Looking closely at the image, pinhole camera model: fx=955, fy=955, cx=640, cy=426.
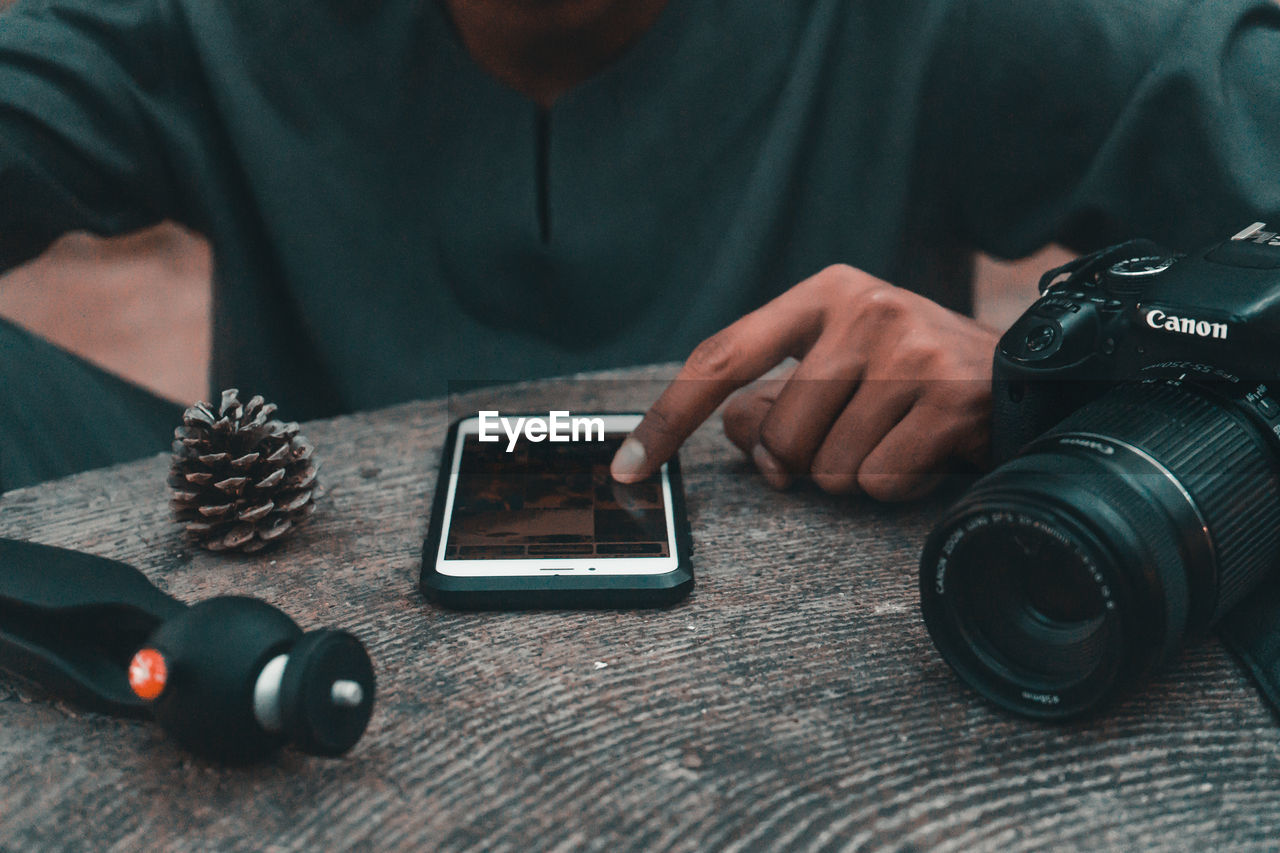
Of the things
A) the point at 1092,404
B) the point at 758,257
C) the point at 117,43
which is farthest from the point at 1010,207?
the point at 117,43

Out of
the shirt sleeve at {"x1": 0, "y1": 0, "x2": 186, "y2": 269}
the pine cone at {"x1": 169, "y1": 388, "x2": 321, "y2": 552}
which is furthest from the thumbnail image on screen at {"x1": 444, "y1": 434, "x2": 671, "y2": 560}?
the shirt sleeve at {"x1": 0, "y1": 0, "x2": 186, "y2": 269}

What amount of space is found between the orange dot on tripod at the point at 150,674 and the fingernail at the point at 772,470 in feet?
1.30

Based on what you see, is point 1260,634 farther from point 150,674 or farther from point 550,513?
point 150,674

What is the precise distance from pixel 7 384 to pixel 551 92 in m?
0.56

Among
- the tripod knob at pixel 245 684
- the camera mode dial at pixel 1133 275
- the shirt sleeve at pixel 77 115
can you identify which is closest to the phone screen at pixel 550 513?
the tripod knob at pixel 245 684

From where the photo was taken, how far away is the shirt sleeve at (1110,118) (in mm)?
810

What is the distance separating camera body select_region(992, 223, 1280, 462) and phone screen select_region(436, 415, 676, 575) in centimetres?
22

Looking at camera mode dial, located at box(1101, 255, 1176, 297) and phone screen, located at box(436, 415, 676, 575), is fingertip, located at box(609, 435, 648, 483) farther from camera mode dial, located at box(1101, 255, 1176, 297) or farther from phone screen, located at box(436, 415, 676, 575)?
camera mode dial, located at box(1101, 255, 1176, 297)

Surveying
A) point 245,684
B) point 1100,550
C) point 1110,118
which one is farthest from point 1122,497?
point 1110,118

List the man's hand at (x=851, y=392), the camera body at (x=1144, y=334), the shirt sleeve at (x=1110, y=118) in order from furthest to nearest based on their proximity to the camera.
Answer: the shirt sleeve at (x=1110, y=118) < the man's hand at (x=851, y=392) < the camera body at (x=1144, y=334)

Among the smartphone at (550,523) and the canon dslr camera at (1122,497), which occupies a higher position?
the canon dslr camera at (1122,497)

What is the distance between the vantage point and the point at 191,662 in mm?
364

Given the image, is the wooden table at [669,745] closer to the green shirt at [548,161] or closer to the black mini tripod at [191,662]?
the black mini tripod at [191,662]

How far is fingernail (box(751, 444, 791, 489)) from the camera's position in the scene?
2.12ft
